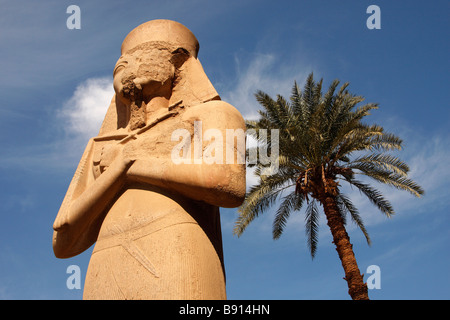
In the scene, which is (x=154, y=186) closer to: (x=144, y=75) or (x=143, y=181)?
(x=143, y=181)

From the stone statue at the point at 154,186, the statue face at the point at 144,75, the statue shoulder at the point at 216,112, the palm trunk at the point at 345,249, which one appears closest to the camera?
the stone statue at the point at 154,186

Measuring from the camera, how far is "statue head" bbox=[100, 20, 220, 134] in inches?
150

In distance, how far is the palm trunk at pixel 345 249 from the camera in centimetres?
1141

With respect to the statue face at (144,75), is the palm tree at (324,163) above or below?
above

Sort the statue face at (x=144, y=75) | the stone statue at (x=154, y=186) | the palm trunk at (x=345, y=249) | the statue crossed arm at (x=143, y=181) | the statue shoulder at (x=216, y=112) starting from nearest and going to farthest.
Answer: the stone statue at (x=154, y=186), the statue crossed arm at (x=143, y=181), the statue shoulder at (x=216, y=112), the statue face at (x=144, y=75), the palm trunk at (x=345, y=249)

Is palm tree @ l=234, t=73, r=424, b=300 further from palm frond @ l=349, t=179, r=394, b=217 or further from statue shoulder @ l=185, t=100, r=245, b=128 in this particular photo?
statue shoulder @ l=185, t=100, r=245, b=128

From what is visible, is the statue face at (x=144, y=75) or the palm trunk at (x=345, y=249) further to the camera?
the palm trunk at (x=345, y=249)

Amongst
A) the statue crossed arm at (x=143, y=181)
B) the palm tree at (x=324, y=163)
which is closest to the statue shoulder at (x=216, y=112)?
the statue crossed arm at (x=143, y=181)

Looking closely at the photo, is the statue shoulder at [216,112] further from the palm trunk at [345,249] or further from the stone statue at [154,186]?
the palm trunk at [345,249]

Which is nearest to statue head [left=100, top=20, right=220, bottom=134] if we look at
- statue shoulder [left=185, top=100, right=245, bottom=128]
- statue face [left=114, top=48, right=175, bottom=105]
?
statue face [left=114, top=48, right=175, bottom=105]

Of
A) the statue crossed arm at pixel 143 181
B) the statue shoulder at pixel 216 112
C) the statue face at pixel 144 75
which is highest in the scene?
the statue face at pixel 144 75

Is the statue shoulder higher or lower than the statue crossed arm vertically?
higher

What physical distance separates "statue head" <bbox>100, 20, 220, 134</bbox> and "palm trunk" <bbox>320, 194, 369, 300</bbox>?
901 cm
